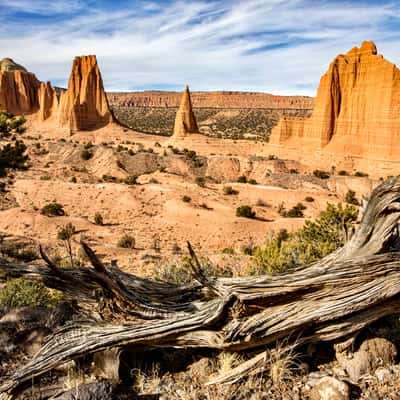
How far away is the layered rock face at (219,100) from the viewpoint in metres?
134

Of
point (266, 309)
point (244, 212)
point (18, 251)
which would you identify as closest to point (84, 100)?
point (244, 212)

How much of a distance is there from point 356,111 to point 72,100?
42.2 metres

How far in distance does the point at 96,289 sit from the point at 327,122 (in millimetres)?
40287

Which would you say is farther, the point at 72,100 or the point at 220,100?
the point at 220,100

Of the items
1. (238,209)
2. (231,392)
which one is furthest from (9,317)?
(238,209)

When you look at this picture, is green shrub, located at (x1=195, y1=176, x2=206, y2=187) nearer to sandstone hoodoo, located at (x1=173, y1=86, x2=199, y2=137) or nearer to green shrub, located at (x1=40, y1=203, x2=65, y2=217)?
green shrub, located at (x1=40, y1=203, x2=65, y2=217)

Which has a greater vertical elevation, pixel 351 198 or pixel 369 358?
pixel 369 358

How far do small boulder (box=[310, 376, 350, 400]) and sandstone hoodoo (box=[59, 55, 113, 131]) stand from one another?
59208 mm

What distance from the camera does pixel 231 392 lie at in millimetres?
3332

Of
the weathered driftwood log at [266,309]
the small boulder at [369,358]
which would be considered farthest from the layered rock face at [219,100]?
the small boulder at [369,358]

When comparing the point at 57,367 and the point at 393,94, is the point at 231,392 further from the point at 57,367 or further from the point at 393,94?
the point at 393,94

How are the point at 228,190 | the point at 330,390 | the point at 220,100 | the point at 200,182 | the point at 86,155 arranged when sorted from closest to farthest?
the point at 330,390 → the point at 228,190 → the point at 200,182 → the point at 86,155 → the point at 220,100

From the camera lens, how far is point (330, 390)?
3184mm

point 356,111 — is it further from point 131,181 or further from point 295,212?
point 131,181
